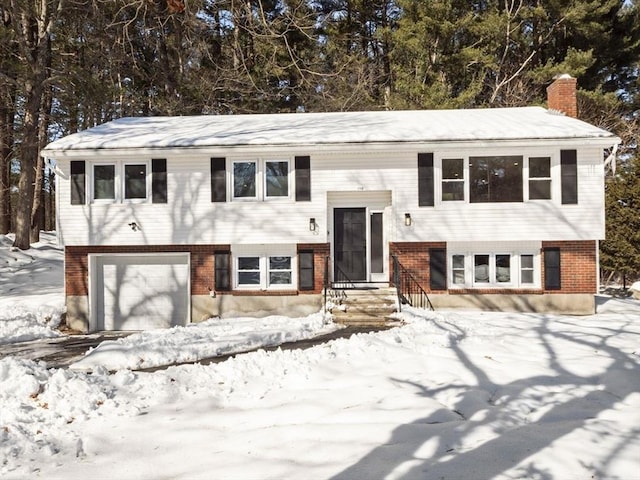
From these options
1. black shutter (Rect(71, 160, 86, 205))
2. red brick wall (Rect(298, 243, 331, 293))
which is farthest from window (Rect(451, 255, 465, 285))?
black shutter (Rect(71, 160, 86, 205))

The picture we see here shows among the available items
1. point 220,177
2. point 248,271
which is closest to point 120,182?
point 220,177

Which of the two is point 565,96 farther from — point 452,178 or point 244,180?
point 244,180

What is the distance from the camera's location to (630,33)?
89.5ft

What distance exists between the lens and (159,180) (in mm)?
14086

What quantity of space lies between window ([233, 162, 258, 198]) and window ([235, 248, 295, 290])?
1.64 m

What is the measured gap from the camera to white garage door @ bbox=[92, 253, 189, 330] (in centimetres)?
1454

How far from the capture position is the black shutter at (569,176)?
13445mm

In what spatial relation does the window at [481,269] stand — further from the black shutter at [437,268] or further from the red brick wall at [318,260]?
the red brick wall at [318,260]

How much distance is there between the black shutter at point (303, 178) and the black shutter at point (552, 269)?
697 cm

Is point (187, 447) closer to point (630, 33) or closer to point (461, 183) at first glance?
point (461, 183)

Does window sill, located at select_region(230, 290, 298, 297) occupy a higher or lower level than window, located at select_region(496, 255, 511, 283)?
lower

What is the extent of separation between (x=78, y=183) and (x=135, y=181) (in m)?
1.62

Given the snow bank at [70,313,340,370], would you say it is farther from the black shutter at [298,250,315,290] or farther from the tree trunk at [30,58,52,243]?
the tree trunk at [30,58,52,243]

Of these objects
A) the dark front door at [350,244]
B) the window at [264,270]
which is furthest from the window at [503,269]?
the window at [264,270]
